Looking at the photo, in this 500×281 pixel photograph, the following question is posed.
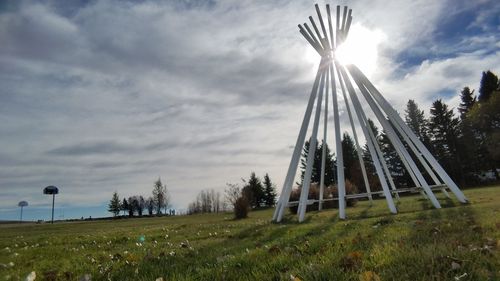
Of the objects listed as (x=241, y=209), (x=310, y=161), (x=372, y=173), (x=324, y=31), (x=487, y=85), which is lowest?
(x=241, y=209)

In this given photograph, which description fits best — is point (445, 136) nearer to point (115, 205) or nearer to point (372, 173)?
point (372, 173)

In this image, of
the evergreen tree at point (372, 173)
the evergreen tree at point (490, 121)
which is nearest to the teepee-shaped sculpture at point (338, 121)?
the evergreen tree at point (490, 121)

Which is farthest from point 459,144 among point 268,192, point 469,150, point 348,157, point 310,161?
point 310,161

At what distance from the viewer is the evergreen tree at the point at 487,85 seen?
4634 cm

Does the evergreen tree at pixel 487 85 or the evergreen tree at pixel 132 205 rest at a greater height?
the evergreen tree at pixel 487 85

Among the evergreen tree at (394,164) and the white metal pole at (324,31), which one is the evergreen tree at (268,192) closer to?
the evergreen tree at (394,164)

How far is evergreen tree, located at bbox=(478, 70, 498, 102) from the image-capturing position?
152ft

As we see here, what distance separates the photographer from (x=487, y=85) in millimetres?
46750

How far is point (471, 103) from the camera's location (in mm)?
52281

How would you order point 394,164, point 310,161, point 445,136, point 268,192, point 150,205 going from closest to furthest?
point 310,161 → point 445,136 → point 394,164 → point 268,192 → point 150,205

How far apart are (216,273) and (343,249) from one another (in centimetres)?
155

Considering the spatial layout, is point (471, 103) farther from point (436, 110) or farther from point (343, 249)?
point (343, 249)

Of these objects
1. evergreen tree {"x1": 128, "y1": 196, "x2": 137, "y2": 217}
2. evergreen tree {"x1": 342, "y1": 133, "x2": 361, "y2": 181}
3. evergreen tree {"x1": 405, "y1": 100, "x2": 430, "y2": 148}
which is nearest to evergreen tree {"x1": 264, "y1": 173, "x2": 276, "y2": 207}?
evergreen tree {"x1": 342, "y1": 133, "x2": 361, "y2": 181}

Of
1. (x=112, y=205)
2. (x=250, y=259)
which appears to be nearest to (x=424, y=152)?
(x=250, y=259)
